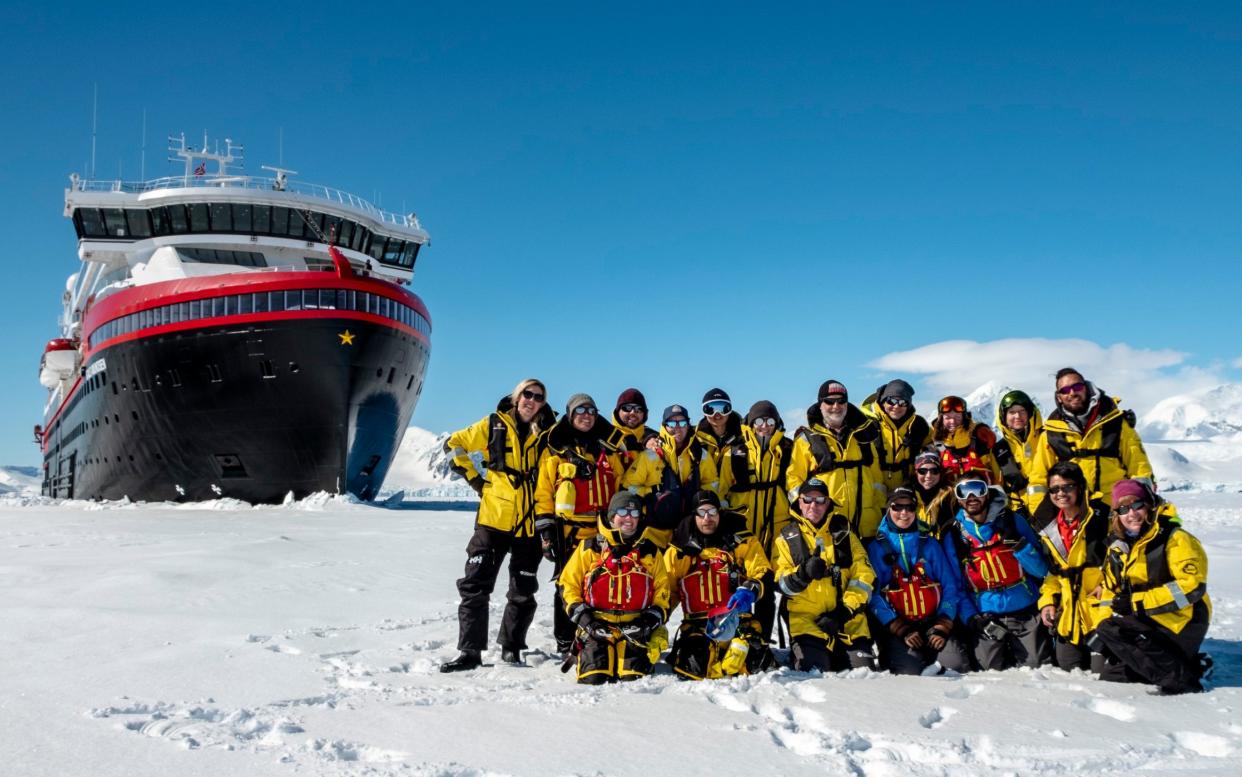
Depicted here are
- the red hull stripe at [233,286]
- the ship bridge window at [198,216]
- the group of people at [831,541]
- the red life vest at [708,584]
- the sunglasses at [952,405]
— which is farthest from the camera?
the ship bridge window at [198,216]

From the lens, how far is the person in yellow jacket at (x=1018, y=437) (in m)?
5.64

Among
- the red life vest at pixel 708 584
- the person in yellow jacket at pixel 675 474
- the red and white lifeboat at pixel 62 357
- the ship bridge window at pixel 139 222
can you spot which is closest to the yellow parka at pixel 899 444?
the person in yellow jacket at pixel 675 474

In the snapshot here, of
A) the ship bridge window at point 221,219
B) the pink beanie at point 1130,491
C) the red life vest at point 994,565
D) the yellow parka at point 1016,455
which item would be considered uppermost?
the ship bridge window at point 221,219

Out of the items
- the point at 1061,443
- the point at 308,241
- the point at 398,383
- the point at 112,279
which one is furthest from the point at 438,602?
the point at 112,279

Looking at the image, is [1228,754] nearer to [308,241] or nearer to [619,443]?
[619,443]

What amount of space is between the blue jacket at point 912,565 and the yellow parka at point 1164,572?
826 millimetres

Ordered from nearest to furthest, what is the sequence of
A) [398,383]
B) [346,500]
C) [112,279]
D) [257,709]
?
1. [257,709]
2. [346,500]
3. [398,383]
4. [112,279]

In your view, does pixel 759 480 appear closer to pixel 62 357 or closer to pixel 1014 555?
Answer: pixel 1014 555

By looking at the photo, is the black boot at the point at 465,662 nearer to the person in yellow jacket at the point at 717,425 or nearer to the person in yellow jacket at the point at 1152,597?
the person in yellow jacket at the point at 717,425

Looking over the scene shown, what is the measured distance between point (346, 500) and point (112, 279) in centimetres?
1228

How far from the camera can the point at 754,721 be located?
3.57 metres

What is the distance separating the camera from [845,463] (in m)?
5.33

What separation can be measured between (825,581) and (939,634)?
0.72m

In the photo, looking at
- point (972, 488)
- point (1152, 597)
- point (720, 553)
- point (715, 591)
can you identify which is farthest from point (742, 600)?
point (1152, 597)
